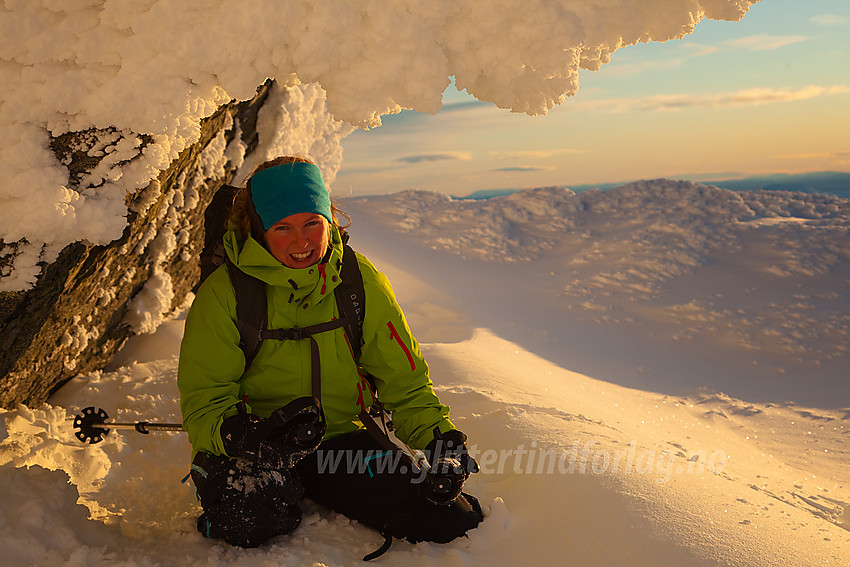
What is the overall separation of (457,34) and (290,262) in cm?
107

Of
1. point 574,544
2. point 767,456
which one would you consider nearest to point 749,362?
point 767,456

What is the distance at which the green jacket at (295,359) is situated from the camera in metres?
2.12

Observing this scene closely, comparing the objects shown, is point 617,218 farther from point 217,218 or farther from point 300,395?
point 300,395

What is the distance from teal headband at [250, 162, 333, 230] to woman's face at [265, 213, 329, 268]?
33 millimetres

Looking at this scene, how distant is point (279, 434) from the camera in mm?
1931

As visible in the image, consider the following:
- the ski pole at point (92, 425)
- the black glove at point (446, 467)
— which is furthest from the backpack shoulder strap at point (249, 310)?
the ski pole at point (92, 425)

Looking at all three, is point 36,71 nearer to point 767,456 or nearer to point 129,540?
point 129,540

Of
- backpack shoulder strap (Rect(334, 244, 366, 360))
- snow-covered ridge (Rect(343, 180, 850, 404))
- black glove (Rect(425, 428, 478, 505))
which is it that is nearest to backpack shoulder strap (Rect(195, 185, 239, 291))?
backpack shoulder strap (Rect(334, 244, 366, 360))

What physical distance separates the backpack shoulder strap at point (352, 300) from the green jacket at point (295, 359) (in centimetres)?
3

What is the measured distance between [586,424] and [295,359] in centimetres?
193

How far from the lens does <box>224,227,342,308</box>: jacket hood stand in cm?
216

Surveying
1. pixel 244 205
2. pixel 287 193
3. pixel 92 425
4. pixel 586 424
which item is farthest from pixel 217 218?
pixel 586 424

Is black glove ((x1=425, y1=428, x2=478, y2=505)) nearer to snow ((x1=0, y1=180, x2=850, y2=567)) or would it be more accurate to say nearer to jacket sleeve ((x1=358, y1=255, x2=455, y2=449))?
jacket sleeve ((x1=358, y1=255, x2=455, y2=449))

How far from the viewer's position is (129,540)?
212cm
